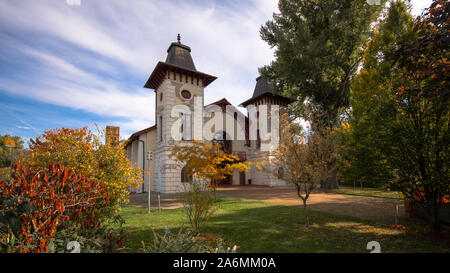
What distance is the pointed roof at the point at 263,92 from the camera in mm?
22052

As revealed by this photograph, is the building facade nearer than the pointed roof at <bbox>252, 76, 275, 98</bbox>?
Yes

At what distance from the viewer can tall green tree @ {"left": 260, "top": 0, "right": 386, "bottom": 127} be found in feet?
51.0

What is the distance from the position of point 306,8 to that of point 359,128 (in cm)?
1473

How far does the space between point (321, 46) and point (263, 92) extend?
26.1ft

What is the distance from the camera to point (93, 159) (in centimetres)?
569

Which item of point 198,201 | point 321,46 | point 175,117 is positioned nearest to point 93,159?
point 198,201

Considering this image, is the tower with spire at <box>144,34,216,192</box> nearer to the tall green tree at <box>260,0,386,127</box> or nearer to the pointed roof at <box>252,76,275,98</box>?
the pointed roof at <box>252,76,275,98</box>

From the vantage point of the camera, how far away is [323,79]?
1641 centimetres

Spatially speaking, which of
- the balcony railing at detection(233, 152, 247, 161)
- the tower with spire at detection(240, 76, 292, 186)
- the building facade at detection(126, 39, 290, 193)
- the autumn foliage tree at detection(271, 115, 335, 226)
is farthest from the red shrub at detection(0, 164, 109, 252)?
the balcony railing at detection(233, 152, 247, 161)

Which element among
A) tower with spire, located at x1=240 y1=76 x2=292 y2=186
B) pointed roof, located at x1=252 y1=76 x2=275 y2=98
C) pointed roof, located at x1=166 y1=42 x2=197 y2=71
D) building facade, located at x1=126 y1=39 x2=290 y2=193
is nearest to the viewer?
building facade, located at x1=126 y1=39 x2=290 y2=193

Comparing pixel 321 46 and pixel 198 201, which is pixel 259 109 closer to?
pixel 321 46

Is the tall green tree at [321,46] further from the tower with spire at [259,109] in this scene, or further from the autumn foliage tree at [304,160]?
the autumn foliage tree at [304,160]

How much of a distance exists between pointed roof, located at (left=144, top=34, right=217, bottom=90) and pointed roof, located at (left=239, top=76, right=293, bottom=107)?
6135mm

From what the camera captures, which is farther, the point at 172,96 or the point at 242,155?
the point at 242,155
